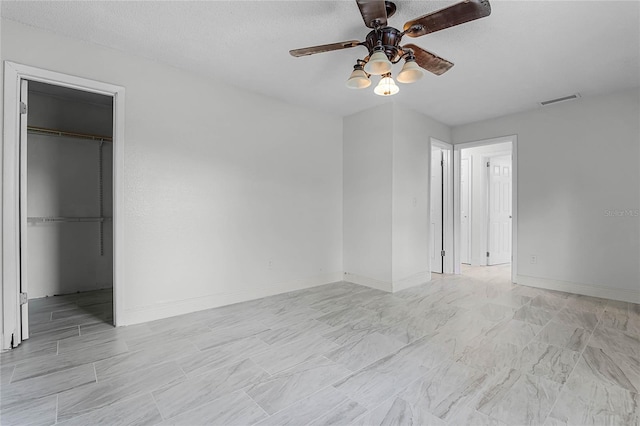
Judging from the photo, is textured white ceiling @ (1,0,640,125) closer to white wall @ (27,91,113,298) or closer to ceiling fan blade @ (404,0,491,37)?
ceiling fan blade @ (404,0,491,37)

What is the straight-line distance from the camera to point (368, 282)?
4.32m

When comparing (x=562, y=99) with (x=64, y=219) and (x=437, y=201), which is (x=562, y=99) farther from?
(x=64, y=219)

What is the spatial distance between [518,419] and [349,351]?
1.12 metres

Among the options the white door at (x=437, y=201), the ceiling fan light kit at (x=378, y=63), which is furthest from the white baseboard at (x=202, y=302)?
the ceiling fan light kit at (x=378, y=63)

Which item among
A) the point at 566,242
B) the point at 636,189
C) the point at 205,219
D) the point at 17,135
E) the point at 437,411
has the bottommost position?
the point at 437,411

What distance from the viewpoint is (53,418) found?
1.59 meters

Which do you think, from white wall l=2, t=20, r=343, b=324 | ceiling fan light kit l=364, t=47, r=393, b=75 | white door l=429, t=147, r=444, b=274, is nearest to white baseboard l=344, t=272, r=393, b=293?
white wall l=2, t=20, r=343, b=324

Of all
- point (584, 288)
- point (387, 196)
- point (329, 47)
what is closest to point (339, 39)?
point (329, 47)

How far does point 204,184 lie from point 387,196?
234 cm

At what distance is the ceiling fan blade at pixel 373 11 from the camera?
175cm

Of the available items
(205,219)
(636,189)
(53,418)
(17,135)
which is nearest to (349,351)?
(53,418)

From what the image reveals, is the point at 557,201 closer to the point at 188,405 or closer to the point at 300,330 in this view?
the point at 300,330

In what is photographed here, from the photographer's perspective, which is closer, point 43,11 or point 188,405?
point 188,405

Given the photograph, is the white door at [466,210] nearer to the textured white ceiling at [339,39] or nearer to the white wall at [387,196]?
the white wall at [387,196]
